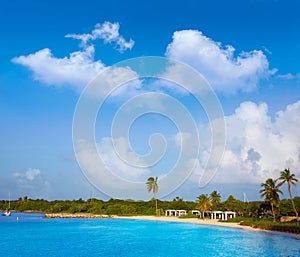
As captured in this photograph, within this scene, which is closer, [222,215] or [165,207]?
[222,215]

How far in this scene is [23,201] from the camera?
525 feet

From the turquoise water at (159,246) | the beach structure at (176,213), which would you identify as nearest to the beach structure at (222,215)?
the beach structure at (176,213)

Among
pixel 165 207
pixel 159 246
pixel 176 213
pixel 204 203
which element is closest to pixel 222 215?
pixel 204 203

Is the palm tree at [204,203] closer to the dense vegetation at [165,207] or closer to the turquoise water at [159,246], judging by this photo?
the dense vegetation at [165,207]

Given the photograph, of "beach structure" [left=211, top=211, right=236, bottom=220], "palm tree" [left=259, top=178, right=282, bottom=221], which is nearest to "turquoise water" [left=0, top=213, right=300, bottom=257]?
"palm tree" [left=259, top=178, right=282, bottom=221]

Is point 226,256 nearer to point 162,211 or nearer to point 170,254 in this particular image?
point 170,254

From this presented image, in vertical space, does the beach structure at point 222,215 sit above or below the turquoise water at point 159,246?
above

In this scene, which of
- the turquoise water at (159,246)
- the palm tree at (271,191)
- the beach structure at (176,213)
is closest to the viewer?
the turquoise water at (159,246)

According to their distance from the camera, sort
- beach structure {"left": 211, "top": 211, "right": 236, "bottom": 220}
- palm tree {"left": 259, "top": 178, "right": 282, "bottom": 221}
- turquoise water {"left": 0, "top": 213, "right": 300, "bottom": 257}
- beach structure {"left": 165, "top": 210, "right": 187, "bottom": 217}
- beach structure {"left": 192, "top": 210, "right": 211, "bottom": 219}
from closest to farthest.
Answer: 1. turquoise water {"left": 0, "top": 213, "right": 300, "bottom": 257}
2. palm tree {"left": 259, "top": 178, "right": 282, "bottom": 221}
3. beach structure {"left": 211, "top": 211, "right": 236, "bottom": 220}
4. beach structure {"left": 192, "top": 210, "right": 211, "bottom": 219}
5. beach structure {"left": 165, "top": 210, "right": 187, "bottom": 217}

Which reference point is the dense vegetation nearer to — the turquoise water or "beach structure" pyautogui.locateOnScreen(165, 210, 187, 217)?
"beach structure" pyautogui.locateOnScreen(165, 210, 187, 217)

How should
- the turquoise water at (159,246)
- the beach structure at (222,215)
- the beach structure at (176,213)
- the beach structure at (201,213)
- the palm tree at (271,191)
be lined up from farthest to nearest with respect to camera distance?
the beach structure at (176,213) < the beach structure at (201,213) < the beach structure at (222,215) < the palm tree at (271,191) < the turquoise water at (159,246)

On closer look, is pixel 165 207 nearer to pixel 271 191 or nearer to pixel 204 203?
pixel 204 203

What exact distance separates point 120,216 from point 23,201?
8721cm

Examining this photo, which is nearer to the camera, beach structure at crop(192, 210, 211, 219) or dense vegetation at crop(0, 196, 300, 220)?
dense vegetation at crop(0, 196, 300, 220)
